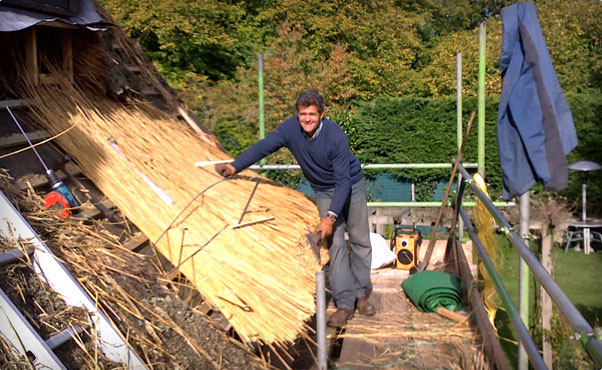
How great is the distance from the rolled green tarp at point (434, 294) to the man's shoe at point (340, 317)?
476 millimetres

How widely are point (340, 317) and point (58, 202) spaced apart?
6.42ft

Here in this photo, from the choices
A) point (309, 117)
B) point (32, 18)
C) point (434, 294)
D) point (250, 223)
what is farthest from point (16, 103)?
point (434, 294)

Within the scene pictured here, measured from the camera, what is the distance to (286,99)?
11.5 metres

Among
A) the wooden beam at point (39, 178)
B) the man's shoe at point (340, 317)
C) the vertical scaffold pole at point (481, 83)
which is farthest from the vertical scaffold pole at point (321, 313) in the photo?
the vertical scaffold pole at point (481, 83)

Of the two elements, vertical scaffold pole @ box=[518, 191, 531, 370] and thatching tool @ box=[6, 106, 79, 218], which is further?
vertical scaffold pole @ box=[518, 191, 531, 370]

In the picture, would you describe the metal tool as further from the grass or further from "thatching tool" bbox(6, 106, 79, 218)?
the grass

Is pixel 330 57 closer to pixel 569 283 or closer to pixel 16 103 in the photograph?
pixel 569 283

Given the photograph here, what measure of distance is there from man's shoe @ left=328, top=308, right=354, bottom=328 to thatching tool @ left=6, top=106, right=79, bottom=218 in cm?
178

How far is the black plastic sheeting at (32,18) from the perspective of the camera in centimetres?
341

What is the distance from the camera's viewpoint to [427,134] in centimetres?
1290

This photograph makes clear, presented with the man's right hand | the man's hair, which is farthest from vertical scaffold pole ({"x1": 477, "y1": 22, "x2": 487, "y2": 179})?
the man's right hand

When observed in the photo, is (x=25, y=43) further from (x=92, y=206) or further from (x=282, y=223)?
(x=282, y=223)

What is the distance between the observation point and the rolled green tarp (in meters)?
4.47

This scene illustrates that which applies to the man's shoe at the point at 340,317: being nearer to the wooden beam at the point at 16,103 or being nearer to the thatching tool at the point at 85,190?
the thatching tool at the point at 85,190
